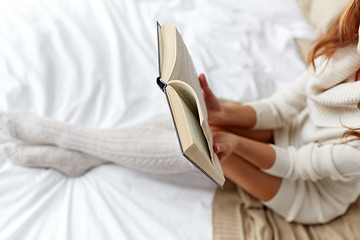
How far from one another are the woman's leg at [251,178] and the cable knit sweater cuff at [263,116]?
0.14 meters

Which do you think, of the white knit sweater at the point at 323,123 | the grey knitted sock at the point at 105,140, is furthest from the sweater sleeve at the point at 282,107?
the grey knitted sock at the point at 105,140

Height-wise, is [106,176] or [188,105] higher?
[188,105]

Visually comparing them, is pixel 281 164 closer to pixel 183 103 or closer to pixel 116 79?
pixel 183 103

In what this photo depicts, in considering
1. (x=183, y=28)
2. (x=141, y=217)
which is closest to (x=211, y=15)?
(x=183, y=28)

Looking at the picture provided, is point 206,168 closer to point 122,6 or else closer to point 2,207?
point 2,207

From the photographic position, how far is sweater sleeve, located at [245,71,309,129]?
0.92 meters

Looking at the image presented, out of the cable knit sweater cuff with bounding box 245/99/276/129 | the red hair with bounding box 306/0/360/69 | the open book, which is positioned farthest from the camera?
the cable knit sweater cuff with bounding box 245/99/276/129

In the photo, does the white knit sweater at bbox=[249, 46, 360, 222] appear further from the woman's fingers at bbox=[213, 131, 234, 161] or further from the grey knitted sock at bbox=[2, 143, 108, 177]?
the grey knitted sock at bbox=[2, 143, 108, 177]

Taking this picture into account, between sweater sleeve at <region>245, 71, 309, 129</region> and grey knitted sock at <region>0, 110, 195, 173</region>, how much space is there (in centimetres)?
25

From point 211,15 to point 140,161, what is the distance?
2.52 ft

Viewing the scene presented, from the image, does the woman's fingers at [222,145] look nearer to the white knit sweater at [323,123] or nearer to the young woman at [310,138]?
the young woman at [310,138]

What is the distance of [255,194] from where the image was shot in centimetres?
84

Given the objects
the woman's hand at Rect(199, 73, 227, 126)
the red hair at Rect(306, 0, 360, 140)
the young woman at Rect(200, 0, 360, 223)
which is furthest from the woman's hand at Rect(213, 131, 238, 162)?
the red hair at Rect(306, 0, 360, 140)

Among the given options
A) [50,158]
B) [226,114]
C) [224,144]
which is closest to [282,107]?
[226,114]
